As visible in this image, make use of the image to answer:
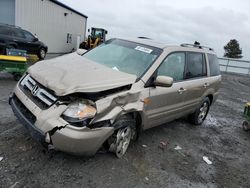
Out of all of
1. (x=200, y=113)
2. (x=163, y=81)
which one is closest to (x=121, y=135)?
(x=163, y=81)

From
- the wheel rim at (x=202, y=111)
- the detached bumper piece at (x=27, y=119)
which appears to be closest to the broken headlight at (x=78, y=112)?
the detached bumper piece at (x=27, y=119)

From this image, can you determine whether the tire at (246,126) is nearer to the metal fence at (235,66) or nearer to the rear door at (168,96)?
the rear door at (168,96)

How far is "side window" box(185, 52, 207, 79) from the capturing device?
17.7 feet

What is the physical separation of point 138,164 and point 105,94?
50.5 inches

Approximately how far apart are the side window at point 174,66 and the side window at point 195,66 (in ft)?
0.77

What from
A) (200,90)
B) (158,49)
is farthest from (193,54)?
(158,49)

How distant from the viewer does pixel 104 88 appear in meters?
3.40

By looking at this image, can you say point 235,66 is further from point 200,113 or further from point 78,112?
point 78,112

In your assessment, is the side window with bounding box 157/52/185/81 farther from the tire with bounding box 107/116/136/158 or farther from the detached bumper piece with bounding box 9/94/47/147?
the detached bumper piece with bounding box 9/94/47/147

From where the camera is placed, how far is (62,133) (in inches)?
123

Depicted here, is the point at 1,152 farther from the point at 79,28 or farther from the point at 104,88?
the point at 79,28

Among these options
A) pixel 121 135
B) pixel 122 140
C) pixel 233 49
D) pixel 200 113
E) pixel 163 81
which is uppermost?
pixel 163 81

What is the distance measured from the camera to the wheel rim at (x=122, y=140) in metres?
3.87

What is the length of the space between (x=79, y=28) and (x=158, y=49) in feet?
86.0
